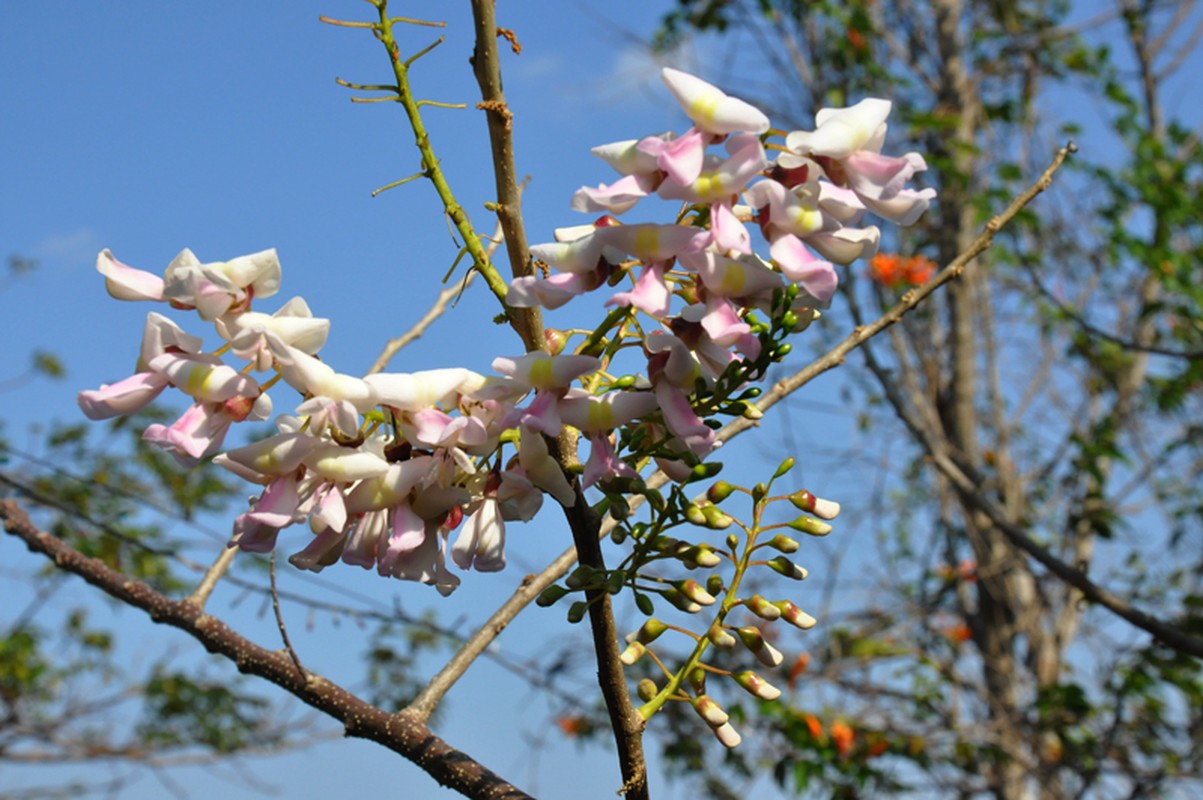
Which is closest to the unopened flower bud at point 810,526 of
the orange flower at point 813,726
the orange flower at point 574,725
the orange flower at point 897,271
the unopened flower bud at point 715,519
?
the unopened flower bud at point 715,519

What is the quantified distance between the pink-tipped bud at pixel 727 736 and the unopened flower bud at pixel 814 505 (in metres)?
0.21

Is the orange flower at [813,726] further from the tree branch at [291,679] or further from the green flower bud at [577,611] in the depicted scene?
the green flower bud at [577,611]

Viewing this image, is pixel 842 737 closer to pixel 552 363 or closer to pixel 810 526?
pixel 810 526

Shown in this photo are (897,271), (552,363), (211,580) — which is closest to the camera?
(552,363)

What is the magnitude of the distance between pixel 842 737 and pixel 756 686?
3571 millimetres

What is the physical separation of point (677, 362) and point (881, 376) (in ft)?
5.29

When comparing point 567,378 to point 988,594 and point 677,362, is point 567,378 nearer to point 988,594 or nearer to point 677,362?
point 677,362

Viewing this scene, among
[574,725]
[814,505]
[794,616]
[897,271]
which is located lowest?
[794,616]

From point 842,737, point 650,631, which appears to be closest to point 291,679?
point 650,631

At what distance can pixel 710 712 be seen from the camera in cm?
92

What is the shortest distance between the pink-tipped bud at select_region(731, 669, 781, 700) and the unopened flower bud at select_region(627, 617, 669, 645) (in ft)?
0.28

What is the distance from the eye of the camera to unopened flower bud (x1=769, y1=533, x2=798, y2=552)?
0.97m

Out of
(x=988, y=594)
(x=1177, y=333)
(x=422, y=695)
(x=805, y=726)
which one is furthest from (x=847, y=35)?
(x=422, y=695)

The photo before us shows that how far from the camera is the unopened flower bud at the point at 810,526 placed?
100 centimetres
